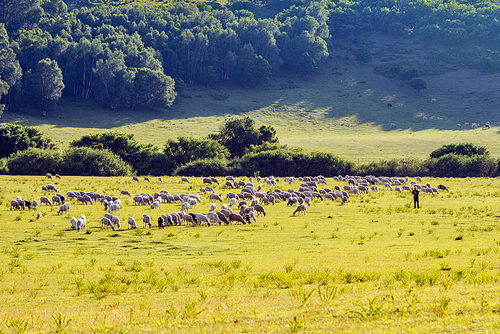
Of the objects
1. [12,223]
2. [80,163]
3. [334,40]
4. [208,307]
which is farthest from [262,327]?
[334,40]

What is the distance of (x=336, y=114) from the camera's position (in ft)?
408

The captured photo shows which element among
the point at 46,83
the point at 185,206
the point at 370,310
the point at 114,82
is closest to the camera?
the point at 370,310

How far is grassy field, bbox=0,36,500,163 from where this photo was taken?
317 feet

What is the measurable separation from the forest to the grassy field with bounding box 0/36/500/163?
4.78 meters

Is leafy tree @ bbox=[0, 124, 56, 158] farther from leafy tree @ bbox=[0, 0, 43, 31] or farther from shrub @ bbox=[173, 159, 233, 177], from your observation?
leafy tree @ bbox=[0, 0, 43, 31]

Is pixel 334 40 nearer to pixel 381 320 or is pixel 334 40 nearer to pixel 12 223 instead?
pixel 12 223

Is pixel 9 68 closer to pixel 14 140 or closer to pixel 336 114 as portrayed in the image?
pixel 14 140

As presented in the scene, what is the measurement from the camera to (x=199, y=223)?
2572 centimetres

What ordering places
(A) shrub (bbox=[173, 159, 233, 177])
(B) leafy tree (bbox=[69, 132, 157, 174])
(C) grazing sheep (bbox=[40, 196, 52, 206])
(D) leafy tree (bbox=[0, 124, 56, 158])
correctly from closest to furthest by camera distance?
(C) grazing sheep (bbox=[40, 196, 52, 206])
(A) shrub (bbox=[173, 159, 233, 177])
(D) leafy tree (bbox=[0, 124, 56, 158])
(B) leafy tree (bbox=[69, 132, 157, 174])

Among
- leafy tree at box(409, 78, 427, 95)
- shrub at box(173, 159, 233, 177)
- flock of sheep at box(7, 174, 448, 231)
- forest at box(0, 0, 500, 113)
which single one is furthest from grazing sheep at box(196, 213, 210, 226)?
leafy tree at box(409, 78, 427, 95)

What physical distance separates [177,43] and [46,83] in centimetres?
4881

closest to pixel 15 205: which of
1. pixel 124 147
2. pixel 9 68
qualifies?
pixel 124 147

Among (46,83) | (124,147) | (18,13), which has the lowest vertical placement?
(124,147)

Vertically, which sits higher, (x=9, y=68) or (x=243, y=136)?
(x=9, y=68)
